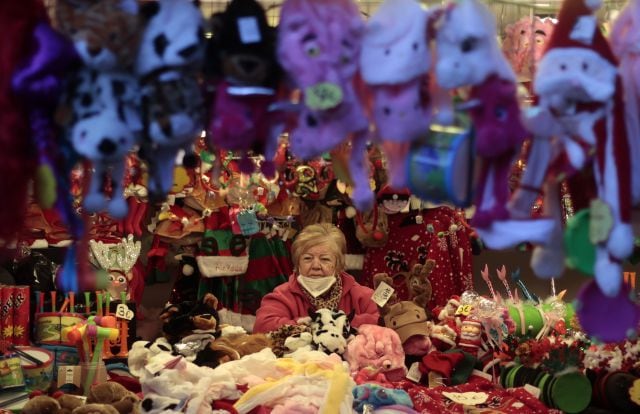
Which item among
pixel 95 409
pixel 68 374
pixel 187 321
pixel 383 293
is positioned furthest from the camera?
pixel 383 293

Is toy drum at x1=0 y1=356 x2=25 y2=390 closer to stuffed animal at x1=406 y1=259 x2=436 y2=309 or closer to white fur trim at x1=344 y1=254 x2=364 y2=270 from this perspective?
stuffed animal at x1=406 y1=259 x2=436 y2=309

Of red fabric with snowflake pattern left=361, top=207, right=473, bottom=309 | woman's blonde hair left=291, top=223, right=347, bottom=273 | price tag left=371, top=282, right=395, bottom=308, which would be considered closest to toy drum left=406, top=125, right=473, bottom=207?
price tag left=371, top=282, right=395, bottom=308

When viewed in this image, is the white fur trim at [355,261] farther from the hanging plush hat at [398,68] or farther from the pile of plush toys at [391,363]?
the hanging plush hat at [398,68]

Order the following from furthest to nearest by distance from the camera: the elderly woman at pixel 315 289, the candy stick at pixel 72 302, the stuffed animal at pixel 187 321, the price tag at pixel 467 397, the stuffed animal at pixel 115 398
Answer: the candy stick at pixel 72 302 → the elderly woman at pixel 315 289 → the stuffed animal at pixel 187 321 → the price tag at pixel 467 397 → the stuffed animal at pixel 115 398

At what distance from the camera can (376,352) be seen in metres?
3.34

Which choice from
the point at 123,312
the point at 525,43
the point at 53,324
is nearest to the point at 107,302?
the point at 123,312

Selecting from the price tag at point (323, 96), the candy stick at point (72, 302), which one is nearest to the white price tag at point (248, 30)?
the price tag at point (323, 96)

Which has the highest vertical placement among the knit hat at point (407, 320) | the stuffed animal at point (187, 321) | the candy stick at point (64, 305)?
the stuffed animal at point (187, 321)

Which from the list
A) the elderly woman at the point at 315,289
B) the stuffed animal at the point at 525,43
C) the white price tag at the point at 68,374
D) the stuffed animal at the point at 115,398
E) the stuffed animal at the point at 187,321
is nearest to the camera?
the stuffed animal at the point at 525,43

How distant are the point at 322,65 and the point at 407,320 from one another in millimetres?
2333

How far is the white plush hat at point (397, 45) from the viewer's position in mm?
1481

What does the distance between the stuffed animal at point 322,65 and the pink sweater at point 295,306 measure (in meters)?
2.21

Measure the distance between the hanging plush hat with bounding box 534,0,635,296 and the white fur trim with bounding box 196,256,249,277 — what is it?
3.82m

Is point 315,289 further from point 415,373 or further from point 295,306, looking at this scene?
point 415,373
